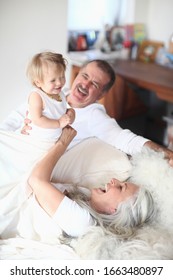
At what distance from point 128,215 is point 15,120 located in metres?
0.31

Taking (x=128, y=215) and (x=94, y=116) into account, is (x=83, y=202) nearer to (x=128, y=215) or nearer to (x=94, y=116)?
(x=128, y=215)

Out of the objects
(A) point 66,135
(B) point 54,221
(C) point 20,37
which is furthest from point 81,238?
(C) point 20,37

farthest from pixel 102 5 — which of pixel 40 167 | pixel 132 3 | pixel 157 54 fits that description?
pixel 40 167

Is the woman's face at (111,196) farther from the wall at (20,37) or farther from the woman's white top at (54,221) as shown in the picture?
the wall at (20,37)

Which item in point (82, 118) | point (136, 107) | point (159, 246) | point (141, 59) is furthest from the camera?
point (141, 59)

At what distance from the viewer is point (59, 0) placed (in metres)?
0.74

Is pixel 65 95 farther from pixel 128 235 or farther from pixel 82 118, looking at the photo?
pixel 128 235

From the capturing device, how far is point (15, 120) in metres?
0.70

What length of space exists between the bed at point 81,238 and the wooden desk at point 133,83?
17 cm

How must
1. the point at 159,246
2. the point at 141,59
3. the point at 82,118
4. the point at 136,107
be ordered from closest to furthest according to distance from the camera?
the point at 159,246 < the point at 82,118 < the point at 136,107 < the point at 141,59

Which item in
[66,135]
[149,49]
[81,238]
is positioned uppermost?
[149,49]

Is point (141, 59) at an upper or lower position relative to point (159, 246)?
upper

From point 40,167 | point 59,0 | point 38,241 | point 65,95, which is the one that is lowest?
point 38,241

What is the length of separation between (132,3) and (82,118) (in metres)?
0.33
